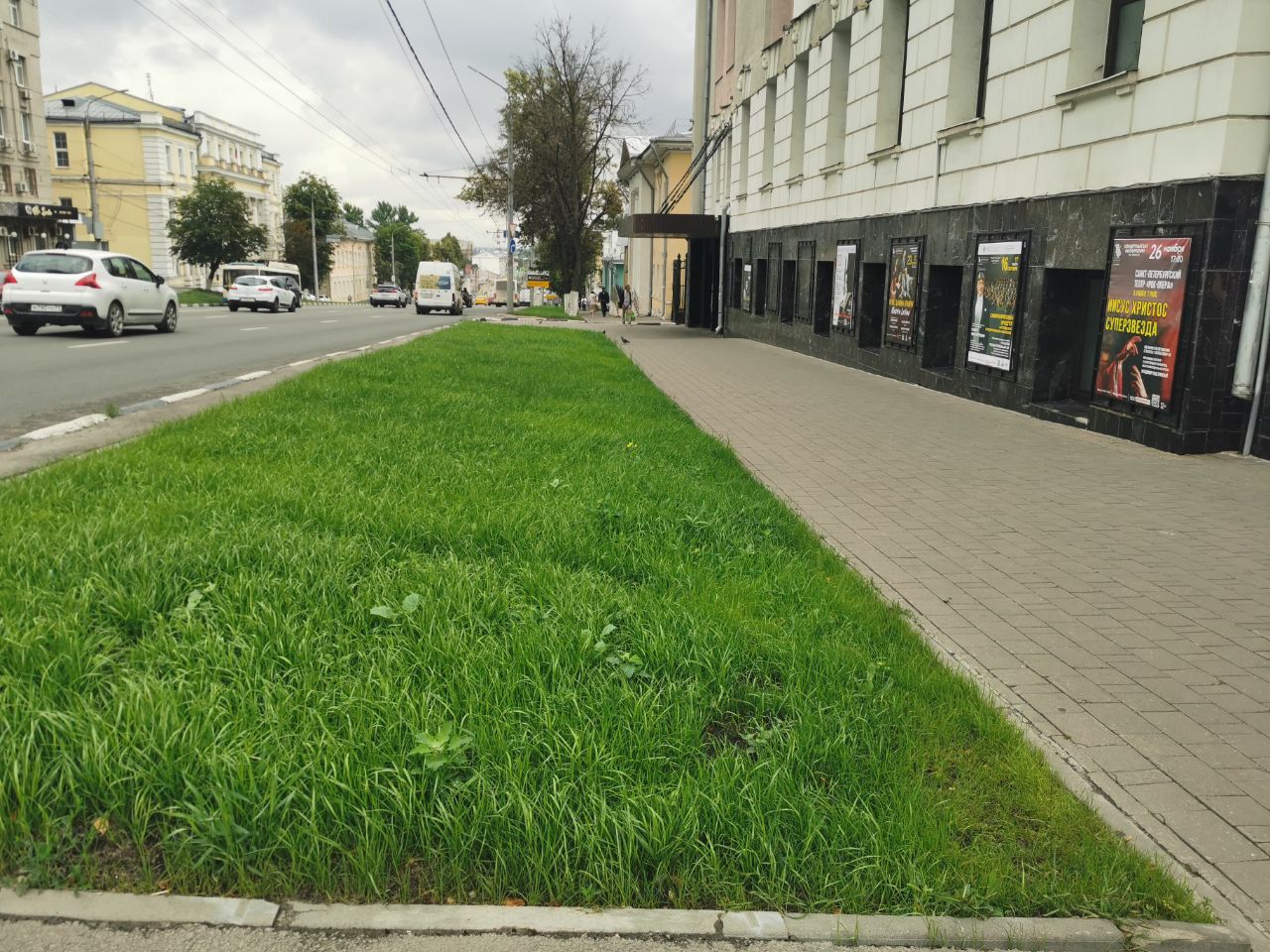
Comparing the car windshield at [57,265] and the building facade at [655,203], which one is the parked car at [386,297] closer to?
the building facade at [655,203]

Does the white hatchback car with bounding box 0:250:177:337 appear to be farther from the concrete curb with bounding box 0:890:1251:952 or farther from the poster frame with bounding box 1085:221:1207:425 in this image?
the concrete curb with bounding box 0:890:1251:952

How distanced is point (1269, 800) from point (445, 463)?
5.16 metres

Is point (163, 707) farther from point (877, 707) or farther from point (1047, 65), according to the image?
point (1047, 65)

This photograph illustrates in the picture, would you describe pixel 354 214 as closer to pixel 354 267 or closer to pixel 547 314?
pixel 354 267

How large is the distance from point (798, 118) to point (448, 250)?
6546 inches

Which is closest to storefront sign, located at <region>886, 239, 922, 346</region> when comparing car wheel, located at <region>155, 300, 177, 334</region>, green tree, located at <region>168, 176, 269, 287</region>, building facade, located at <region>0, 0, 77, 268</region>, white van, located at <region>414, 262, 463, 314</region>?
car wheel, located at <region>155, 300, 177, 334</region>

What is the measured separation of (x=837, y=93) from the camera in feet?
68.7

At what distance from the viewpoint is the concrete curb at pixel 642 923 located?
7.84 ft

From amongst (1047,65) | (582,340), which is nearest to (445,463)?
(1047,65)

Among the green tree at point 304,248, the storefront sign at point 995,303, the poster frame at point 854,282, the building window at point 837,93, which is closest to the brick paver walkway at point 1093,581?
the storefront sign at point 995,303

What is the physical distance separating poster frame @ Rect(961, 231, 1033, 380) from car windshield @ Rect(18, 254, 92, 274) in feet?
54.7

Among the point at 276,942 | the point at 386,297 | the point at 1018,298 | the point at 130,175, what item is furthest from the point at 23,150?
the point at 276,942

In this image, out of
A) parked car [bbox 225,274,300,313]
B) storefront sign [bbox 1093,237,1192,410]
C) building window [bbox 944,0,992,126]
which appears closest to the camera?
storefront sign [bbox 1093,237,1192,410]

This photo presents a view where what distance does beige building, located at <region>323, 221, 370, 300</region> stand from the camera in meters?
142
